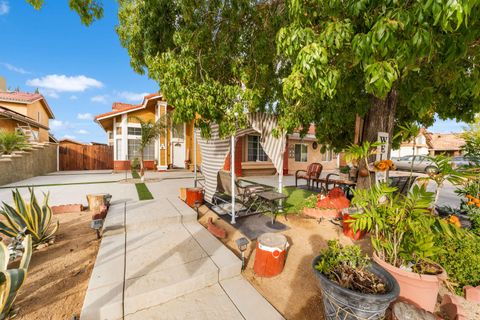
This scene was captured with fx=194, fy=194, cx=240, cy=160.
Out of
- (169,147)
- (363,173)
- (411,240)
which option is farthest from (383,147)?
(169,147)

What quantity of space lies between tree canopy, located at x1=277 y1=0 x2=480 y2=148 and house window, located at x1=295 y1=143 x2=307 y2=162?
1023 centimetres

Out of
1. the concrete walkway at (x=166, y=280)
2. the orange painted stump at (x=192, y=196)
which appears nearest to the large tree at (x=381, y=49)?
the concrete walkway at (x=166, y=280)

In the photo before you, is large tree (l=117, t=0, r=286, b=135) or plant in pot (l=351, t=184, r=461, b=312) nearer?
plant in pot (l=351, t=184, r=461, b=312)

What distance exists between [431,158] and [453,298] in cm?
170

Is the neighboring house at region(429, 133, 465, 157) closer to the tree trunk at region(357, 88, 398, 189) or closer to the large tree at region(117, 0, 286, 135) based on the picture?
the tree trunk at region(357, 88, 398, 189)

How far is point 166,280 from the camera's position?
8.49 ft

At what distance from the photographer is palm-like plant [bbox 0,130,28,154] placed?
934 centimetres

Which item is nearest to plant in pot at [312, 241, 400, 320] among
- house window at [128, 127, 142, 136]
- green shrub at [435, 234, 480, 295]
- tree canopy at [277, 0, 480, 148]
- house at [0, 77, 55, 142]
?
green shrub at [435, 234, 480, 295]

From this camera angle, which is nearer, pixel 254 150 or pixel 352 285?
pixel 352 285

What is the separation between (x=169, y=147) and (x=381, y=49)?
14.9m

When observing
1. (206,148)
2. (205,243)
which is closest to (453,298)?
(205,243)

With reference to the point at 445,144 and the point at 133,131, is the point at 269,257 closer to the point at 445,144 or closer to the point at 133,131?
the point at 133,131

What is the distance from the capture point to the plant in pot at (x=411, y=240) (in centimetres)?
216

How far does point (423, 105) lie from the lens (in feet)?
12.3
